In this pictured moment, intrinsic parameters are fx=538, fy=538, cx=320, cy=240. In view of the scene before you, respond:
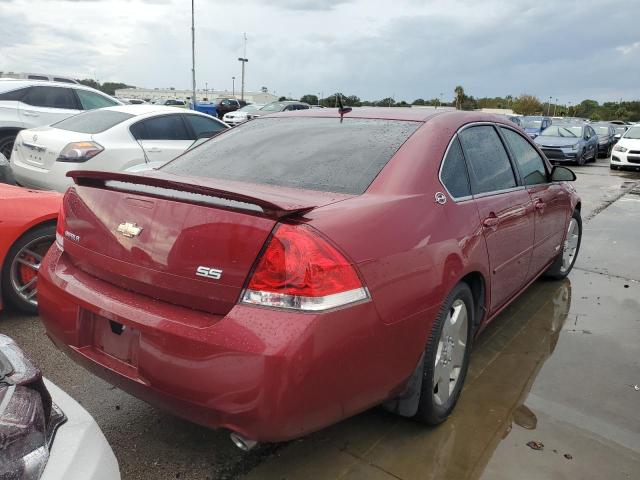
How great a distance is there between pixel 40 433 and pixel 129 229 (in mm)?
1002

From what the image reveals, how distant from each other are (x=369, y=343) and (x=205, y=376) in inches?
24.4

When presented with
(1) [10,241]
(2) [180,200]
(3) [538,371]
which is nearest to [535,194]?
(3) [538,371]

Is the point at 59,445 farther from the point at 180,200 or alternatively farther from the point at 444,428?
the point at 444,428

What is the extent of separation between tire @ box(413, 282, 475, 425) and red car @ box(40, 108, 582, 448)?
11mm

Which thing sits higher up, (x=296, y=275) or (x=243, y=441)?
(x=296, y=275)

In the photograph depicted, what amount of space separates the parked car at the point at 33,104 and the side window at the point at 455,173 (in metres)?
7.54

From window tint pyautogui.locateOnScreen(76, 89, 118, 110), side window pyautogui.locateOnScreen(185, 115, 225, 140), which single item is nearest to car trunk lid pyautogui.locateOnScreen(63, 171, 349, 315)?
side window pyautogui.locateOnScreen(185, 115, 225, 140)

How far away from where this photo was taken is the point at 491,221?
9.93ft

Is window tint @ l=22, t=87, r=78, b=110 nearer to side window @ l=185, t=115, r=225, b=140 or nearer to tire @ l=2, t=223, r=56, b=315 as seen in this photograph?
side window @ l=185, t=115, r=225, b=140

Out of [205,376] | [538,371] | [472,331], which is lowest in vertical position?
[538,371]

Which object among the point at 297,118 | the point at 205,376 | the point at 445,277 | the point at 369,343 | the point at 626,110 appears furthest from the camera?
the point at 626,110

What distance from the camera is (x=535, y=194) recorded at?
391cm

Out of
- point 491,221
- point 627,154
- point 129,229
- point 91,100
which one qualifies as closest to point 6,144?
point 91,100

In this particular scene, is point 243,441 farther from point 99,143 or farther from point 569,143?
point 569,143
